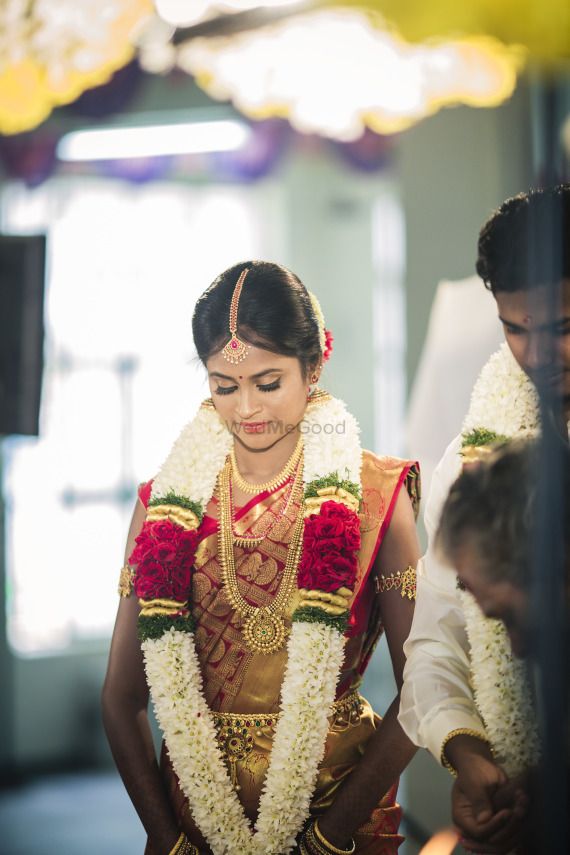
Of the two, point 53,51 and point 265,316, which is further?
point 53,51

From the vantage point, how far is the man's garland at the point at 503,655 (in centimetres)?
140

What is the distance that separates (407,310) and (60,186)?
0.82 m

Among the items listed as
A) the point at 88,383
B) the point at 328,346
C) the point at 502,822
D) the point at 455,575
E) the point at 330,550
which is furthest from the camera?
the point at 88,383

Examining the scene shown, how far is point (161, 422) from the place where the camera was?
6.08ft

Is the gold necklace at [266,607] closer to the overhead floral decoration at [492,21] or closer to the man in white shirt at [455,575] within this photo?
the man in white shirt at [455,575]

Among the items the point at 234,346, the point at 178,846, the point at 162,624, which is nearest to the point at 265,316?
the point at 234,346

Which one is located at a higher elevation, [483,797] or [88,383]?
[88,383]

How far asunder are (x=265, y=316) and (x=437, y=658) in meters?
0.67

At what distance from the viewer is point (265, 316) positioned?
1.60 m

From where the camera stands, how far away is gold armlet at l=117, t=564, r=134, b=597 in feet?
5.60

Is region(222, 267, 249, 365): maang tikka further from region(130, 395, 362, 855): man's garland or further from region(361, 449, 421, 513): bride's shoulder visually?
region(361, 449, 421, 513): bride's shoulder

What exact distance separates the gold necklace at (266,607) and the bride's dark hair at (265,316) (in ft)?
1.03

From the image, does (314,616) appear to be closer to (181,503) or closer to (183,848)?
(181,503)

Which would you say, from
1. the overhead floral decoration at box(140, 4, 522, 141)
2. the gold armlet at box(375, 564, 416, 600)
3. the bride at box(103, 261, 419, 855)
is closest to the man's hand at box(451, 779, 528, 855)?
the bride at box(103, 261, 419, 855)
